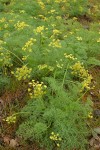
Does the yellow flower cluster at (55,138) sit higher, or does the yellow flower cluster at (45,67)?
the yellow flower cluster at (45,67)

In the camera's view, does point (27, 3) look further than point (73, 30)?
Yes

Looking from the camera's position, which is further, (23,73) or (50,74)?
(50,74)

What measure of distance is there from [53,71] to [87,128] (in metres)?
1.07

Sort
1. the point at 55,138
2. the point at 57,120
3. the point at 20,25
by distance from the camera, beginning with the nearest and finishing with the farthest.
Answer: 1. the point at 55,138
2. the point at 57,120
3. the point at 20,25

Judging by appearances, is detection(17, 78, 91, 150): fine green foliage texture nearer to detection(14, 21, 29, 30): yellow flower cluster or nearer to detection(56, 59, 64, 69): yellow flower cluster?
detection(56, 59, 64, 69): yellow flower cluster

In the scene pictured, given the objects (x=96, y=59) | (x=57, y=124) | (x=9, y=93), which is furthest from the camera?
(x=96, y=59)

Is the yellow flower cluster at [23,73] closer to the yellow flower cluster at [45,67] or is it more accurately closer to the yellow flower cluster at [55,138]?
the yellow flower cluster at [45,67]

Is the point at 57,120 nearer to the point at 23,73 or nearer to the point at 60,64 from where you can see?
the point at 23,73

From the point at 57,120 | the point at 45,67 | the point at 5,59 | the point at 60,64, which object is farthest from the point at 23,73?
the point at 57,120

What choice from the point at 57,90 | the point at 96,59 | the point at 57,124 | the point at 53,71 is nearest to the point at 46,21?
the point at 96,59

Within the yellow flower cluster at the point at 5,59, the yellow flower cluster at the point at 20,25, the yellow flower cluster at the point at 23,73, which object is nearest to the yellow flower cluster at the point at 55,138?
the yellow flower cluster at the point at 23,73

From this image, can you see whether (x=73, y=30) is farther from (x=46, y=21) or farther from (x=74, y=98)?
(x=74, y=98)

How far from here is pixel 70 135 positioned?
411 centimetres

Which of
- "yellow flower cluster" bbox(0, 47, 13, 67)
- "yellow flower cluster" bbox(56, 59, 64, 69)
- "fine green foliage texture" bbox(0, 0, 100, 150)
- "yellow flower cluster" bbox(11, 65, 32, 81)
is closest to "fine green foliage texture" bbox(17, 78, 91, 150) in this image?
"fine green foliage texture" bbox(0, 0, 100, 150)
